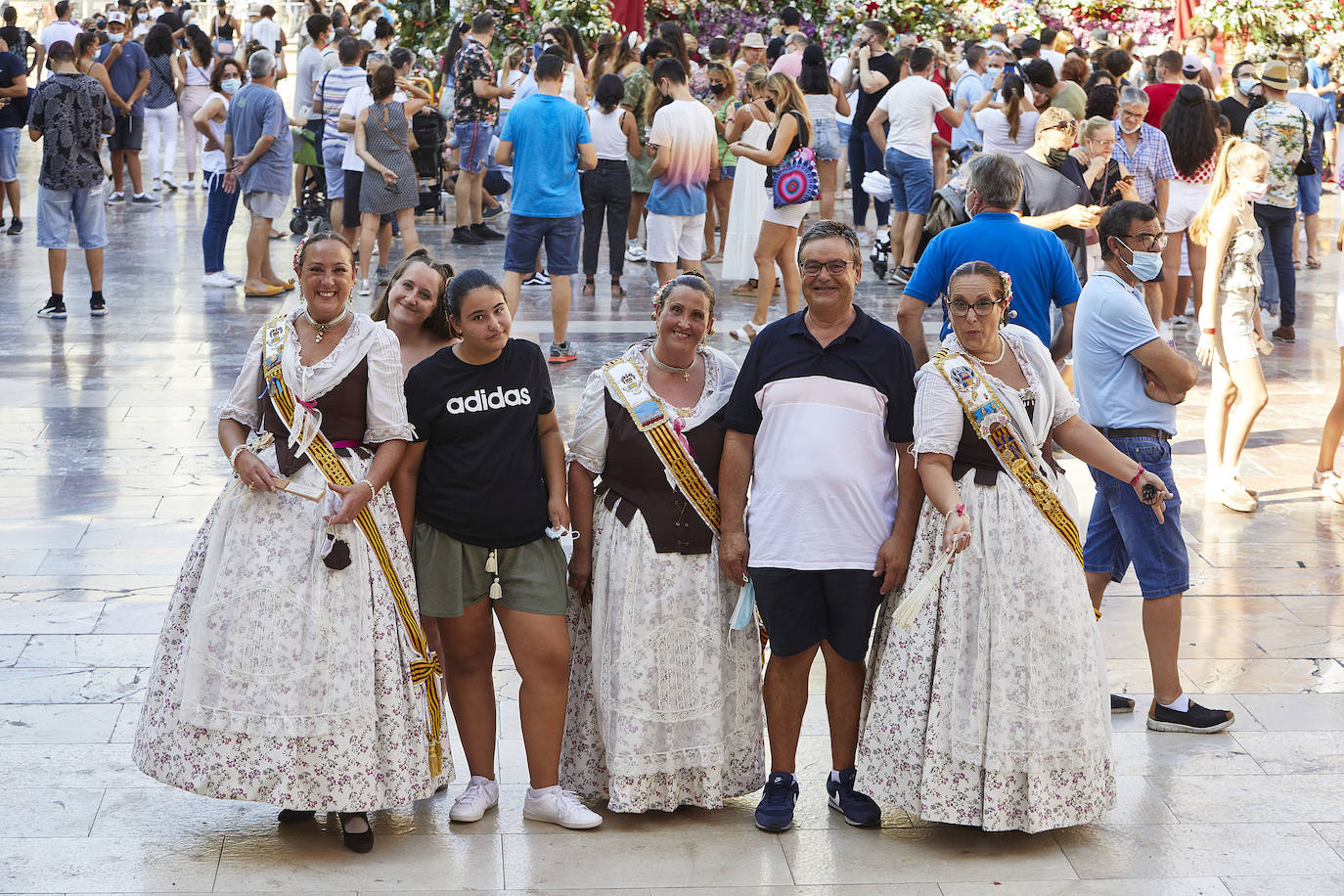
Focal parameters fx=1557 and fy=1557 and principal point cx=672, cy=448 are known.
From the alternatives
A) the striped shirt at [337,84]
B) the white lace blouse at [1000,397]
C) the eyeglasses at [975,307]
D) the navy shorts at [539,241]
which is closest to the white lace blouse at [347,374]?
the white lace blouse at [1000,397]

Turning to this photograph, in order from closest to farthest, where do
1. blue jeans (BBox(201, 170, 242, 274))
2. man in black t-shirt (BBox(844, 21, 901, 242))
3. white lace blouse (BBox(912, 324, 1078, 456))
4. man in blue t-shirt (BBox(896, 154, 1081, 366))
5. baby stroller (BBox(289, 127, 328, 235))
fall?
white lace blouse (BBox(912, 324, 1078, 456))
man in blue t-shirt (BBox(896, 154, 1081, 366))
blue jeans (BBox(201, 170, 242, 274))
man in black t-shirt (BBox(844, 21, 901, 242))
baby stroller (BBox(289, 127, 328, 235))

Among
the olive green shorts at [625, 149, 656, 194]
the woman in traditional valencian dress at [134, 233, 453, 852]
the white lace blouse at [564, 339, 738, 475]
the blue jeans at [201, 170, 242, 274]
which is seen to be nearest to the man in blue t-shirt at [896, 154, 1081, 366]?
the white lace blouse at [564, 339, 738, 475]

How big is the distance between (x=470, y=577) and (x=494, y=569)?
0.07 meters

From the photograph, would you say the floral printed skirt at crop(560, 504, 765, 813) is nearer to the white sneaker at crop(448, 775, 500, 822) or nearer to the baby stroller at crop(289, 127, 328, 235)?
the white sneaker at crop(448, 775, 500, 822)

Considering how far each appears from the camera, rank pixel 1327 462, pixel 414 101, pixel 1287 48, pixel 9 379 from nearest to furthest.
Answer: pixel 1327 462 < pixel 9 379 < pixel 414 101 < pixel 1287 48

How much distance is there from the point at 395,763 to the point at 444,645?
386mm

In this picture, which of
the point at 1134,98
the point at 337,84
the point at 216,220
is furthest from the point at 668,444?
the point at 337,84

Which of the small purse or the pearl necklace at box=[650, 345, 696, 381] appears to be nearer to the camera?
the pearl necklace at box=[650, 345, 696, 381]

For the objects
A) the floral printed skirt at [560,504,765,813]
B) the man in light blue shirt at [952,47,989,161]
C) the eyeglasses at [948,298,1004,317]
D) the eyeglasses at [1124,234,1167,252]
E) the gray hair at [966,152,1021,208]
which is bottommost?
the floral printed skirt at [560,504,765,813]

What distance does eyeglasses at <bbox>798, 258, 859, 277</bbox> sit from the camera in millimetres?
4145

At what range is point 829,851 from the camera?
412 centimetres

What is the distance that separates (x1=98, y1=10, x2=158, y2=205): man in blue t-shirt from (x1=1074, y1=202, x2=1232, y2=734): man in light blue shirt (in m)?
12.7

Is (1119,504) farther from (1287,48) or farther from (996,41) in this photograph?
(1287,48)

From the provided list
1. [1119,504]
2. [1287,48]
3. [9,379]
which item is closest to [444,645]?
[1119,504]
